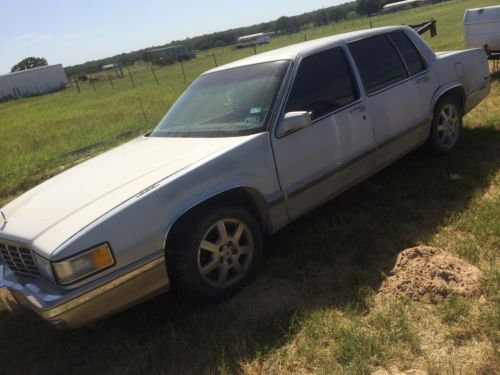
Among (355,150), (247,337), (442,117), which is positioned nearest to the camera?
(247,337)

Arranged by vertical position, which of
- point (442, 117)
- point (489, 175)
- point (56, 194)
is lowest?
point (489, 175)

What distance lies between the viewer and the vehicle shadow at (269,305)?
9.52ft

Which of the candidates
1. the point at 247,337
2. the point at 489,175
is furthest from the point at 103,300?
the point at 489,175

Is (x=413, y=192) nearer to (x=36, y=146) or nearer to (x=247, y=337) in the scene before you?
(x=247, y=337)

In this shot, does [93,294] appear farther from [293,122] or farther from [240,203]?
[293,122]

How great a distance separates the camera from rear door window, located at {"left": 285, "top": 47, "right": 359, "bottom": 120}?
3.74 metres

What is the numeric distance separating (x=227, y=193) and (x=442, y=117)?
305 centimetres

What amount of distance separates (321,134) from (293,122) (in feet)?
1.38

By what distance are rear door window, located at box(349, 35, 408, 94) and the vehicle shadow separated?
1.11 meters

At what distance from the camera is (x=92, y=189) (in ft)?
10.5

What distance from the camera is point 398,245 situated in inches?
146

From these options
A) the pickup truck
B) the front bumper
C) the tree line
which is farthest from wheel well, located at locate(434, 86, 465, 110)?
the tree line

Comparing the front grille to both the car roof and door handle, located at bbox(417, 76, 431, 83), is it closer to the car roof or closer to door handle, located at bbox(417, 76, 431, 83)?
the car roof

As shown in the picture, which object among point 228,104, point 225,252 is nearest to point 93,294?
point 225,252
